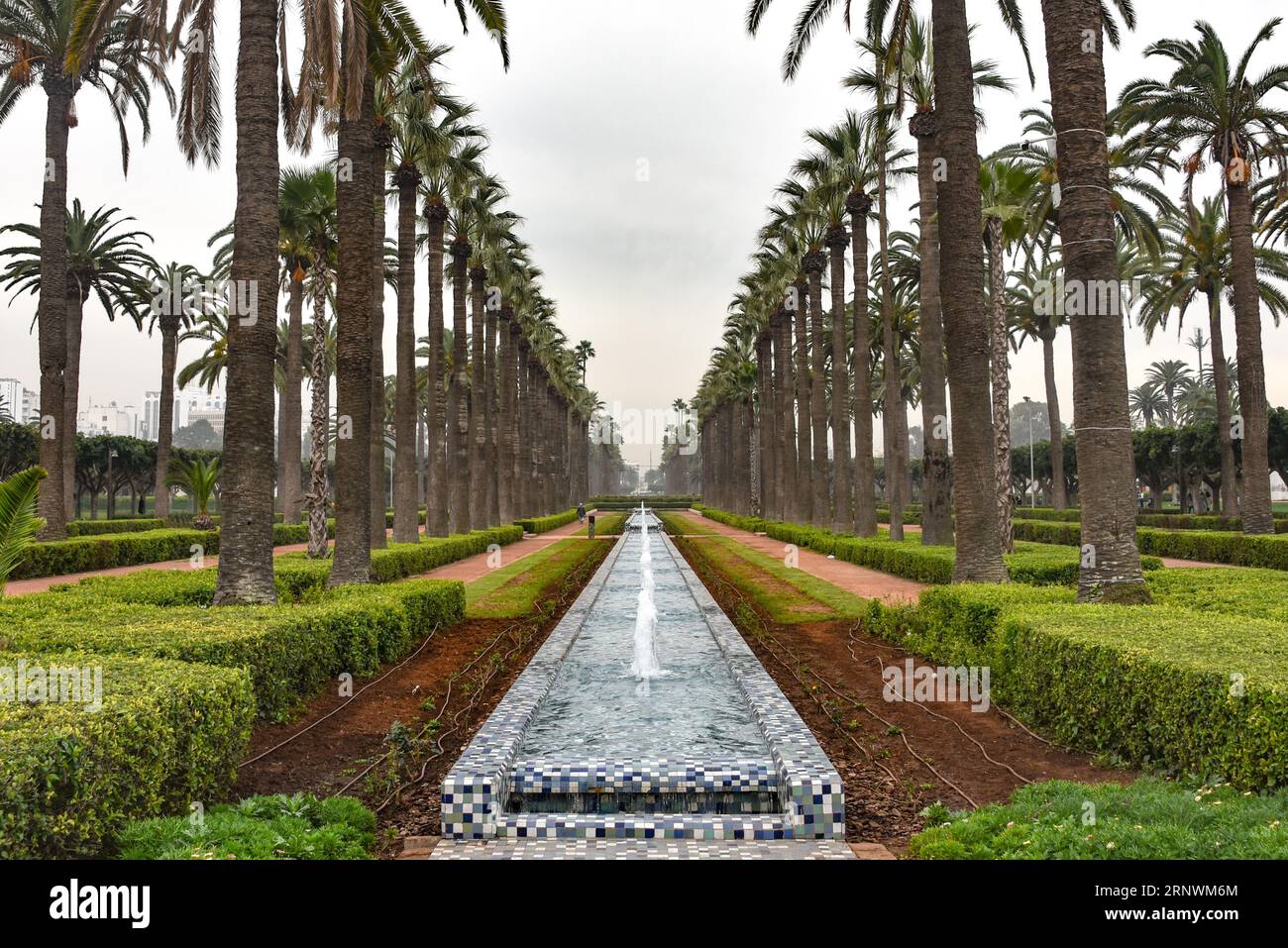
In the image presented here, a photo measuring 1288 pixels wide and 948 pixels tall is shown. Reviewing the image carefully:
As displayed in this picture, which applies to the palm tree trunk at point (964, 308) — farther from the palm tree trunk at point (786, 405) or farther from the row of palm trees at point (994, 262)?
the palm tree trunk at point (786, 405)

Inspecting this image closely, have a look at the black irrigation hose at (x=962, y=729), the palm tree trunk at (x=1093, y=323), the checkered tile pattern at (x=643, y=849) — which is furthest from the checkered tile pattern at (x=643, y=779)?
the palm tree trunk at (x=1093, y=323)

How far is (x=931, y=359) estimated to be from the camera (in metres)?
21.4

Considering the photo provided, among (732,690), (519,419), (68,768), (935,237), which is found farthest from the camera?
(519,419)

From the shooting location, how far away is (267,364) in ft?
37.1

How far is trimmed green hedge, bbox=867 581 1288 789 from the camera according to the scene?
18.0ft

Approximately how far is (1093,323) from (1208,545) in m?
18.3

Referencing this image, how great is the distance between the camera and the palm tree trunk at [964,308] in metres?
13.7

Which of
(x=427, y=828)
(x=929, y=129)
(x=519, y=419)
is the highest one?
(x=929, y=129)

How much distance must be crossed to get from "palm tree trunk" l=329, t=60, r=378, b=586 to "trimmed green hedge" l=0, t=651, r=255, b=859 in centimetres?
795

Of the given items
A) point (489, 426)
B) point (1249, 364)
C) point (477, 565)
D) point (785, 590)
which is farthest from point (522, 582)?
point (1249, 364)
